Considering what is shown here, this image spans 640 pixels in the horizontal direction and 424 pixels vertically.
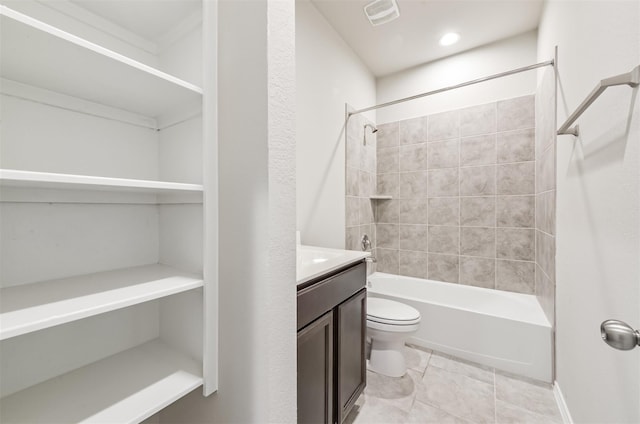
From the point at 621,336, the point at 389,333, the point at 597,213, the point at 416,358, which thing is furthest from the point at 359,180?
the point at 621,336

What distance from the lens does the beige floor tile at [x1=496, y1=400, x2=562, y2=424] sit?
4.56ft

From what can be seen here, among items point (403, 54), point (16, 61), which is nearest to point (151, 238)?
point (16, 61)

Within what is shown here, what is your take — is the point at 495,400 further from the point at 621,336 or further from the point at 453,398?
the point at 621,336

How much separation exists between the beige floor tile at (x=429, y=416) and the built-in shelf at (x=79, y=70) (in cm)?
187

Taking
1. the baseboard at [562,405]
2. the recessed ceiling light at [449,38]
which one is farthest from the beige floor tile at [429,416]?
the recessed ceiling light at [449,38]

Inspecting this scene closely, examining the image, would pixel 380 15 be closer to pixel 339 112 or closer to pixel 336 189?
pixel 339 112

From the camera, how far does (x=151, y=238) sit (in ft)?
3.34

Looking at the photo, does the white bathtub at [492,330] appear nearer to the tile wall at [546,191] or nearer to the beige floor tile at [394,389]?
the tile wall at [546,191]

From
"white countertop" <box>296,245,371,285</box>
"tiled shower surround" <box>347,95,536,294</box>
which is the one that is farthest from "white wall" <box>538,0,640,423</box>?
"white countertop" <box>296,245,371,285</box>

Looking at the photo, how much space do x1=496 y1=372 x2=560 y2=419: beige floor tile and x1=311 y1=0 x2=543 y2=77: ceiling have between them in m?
2.74

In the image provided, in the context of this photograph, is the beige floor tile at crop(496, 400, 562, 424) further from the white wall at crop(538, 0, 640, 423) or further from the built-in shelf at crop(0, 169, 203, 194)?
the built-in shelf at crop(0, 169, 203, 194)

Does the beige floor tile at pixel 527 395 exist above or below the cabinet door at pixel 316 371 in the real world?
below

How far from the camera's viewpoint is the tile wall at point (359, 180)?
7.82 ft

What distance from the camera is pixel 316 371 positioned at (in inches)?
40.3
